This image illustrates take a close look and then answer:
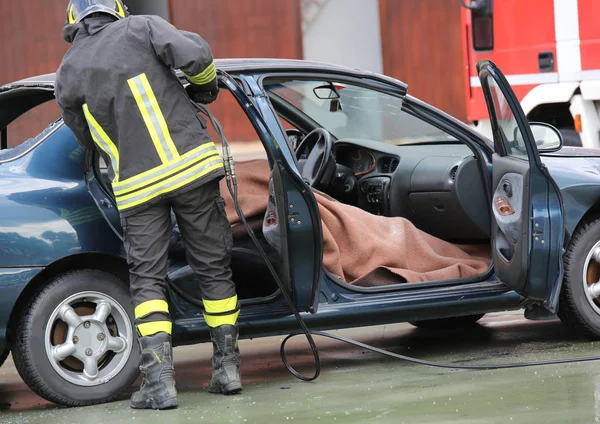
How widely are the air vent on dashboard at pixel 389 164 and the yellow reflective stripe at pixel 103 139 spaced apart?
74.1 inches

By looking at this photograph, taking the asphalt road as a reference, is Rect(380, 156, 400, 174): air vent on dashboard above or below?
above

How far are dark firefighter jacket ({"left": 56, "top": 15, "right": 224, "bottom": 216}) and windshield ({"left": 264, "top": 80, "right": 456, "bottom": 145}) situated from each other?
601 millimetres

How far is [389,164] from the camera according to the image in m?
6.24

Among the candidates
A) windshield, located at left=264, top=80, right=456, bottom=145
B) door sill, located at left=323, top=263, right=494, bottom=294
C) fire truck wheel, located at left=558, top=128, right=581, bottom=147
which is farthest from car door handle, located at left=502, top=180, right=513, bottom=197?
fire truck wheel, located at left=558, top=128, right=581, bottom=147

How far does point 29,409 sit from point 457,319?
261cm

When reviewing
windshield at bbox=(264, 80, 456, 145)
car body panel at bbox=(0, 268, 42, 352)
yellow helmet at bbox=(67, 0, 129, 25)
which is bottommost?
car body panel at bbox=(0, 268, 42, 352)

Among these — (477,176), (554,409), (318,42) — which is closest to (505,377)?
(554,409)

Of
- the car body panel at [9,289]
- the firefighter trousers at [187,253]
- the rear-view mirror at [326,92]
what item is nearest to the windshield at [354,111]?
the rear-view mirror at [326,92]

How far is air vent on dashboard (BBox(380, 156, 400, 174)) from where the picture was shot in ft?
20.4

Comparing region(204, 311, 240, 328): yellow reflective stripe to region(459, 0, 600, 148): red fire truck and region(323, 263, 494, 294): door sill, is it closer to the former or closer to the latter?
region(323, 263, 494, 294): door sill

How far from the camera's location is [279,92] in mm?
6008

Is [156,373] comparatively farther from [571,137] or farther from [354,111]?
[571,137]

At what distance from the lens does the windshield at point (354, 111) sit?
5.59 m

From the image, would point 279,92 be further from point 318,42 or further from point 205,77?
point 318,42
